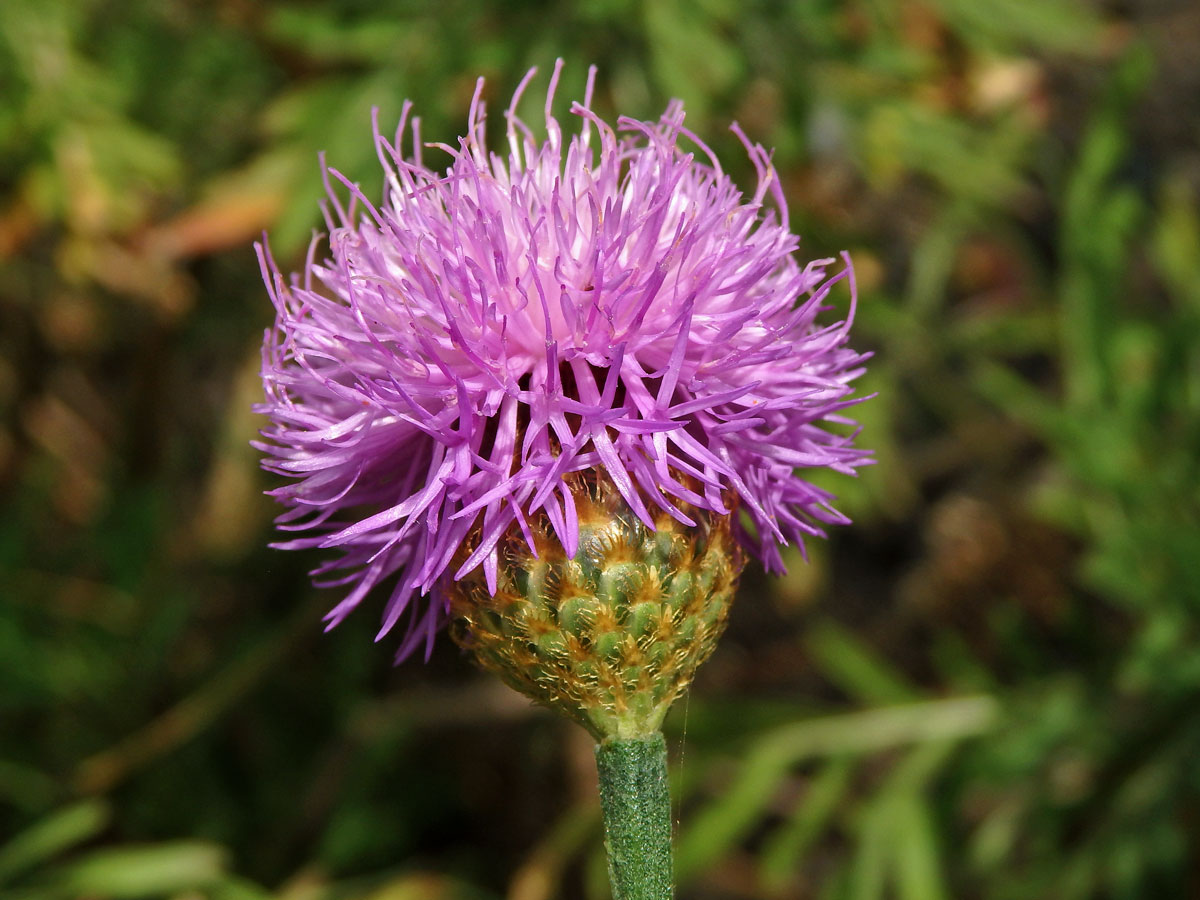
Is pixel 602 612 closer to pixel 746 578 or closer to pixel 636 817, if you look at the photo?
pixel 636 817

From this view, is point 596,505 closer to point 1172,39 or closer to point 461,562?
point 461,562

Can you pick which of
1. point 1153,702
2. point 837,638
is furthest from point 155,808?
point 1153,702

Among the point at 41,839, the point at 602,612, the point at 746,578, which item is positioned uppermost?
the point at 746,578

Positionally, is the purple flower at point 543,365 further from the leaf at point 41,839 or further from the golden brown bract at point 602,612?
the leaf at point 41,839

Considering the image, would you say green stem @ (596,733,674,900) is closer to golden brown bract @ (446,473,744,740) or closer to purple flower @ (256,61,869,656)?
golden brown bract @ (446,473,744,740)

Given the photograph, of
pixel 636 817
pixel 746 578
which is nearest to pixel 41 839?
pixel 636 817

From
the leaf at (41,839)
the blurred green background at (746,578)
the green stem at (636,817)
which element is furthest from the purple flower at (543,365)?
the leaf at (41,839)
